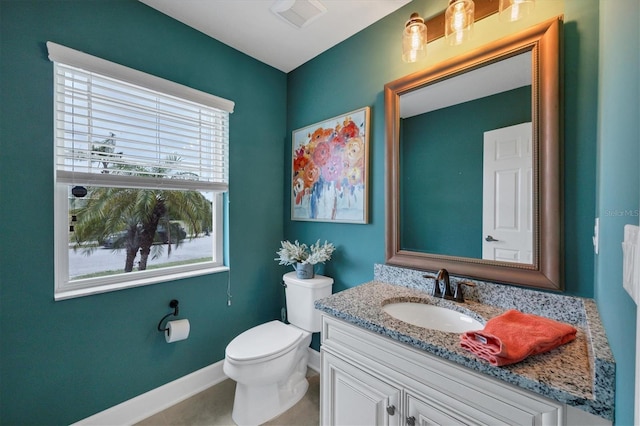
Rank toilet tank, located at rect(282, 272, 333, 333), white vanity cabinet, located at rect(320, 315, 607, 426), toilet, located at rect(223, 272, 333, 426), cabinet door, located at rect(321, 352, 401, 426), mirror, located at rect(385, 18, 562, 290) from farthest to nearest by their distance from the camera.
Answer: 1. toilet tank, located at rect(282, 272, 333, 333)
2. toilet, located at rect(223, 272, 333, 426)
3. mirror, located at rect(385, 18, 562, 290)
4. cabinet door, located at rect(321, 352, 401, 426)
5. white vanity cabinet, located at rect(320, 315, 607, 426)

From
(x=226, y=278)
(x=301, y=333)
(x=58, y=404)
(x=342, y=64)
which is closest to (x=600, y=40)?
(x=342, y=64)

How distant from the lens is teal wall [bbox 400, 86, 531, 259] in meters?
1.25

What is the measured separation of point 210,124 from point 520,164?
6.21 ft

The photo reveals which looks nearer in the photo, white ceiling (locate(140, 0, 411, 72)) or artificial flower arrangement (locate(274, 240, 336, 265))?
white ceiling (locate(140, 0, 411, 72))

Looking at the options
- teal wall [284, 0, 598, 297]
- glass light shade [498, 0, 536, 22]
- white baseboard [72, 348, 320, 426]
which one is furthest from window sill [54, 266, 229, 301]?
glass light shade [498, 0, 536, 22]

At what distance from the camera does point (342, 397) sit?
1162 millimetres

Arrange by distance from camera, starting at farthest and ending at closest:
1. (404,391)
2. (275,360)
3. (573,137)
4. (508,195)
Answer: (275,360), (508,195), (573,137), (404,391)

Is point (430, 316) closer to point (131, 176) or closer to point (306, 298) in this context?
point (306, 298)

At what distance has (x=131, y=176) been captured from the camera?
1565 mm

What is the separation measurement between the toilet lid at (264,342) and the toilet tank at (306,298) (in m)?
0.09

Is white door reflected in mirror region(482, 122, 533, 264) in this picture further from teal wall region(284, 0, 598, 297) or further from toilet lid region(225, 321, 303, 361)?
toilet lid region(225, 321, 303, 361)

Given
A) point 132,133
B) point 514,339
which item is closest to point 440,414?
point 514,339

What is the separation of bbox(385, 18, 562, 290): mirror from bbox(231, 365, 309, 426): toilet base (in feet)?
3.52

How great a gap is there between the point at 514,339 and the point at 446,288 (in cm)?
50
